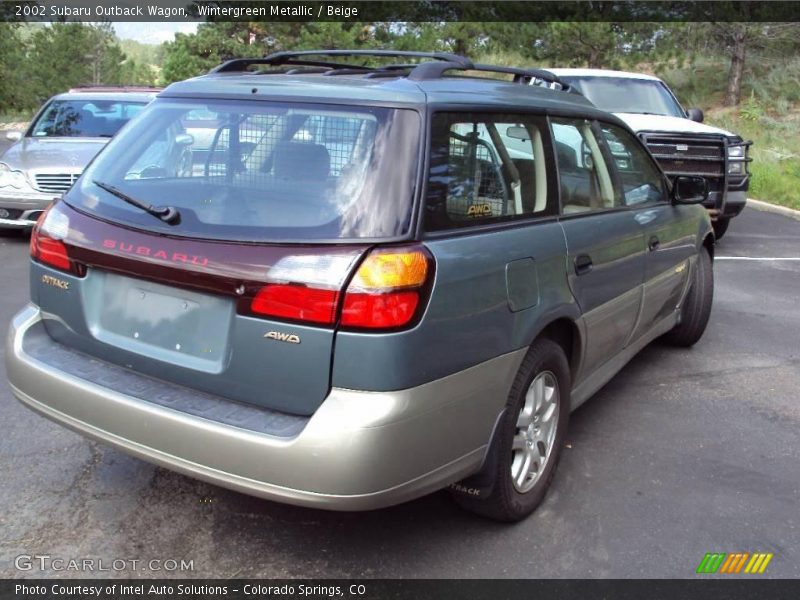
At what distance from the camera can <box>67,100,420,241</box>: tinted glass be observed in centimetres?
261

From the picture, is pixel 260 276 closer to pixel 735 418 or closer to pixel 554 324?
pixel 554 324

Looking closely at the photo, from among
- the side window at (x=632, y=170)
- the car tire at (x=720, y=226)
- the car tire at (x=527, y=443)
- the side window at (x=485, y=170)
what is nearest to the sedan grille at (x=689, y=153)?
the car tire at (x=720, y=226)

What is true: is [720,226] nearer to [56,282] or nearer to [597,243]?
[597,243]

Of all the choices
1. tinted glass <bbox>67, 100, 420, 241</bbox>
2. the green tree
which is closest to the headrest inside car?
tinted glass <bbox>67, 100, 420, 241</bbox>

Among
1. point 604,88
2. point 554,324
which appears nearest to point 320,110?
point 554,324

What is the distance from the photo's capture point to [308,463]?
2457 mm

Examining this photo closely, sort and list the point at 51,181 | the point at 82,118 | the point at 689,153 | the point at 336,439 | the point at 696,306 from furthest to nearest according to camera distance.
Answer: the point at 82,118 < the point at 689,153 < the point at 51,181 < the point at 696,306 < the point at 336,439

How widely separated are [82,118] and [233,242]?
8.68m

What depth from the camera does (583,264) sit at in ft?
11.3

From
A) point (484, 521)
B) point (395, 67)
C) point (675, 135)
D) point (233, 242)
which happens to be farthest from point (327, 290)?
point (675, 135)

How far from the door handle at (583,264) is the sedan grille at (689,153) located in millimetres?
6208

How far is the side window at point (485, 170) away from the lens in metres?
2.75

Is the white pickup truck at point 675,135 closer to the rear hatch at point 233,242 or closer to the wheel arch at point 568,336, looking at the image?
the wheel arch at point 568,336

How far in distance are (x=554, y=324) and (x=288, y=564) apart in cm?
144
